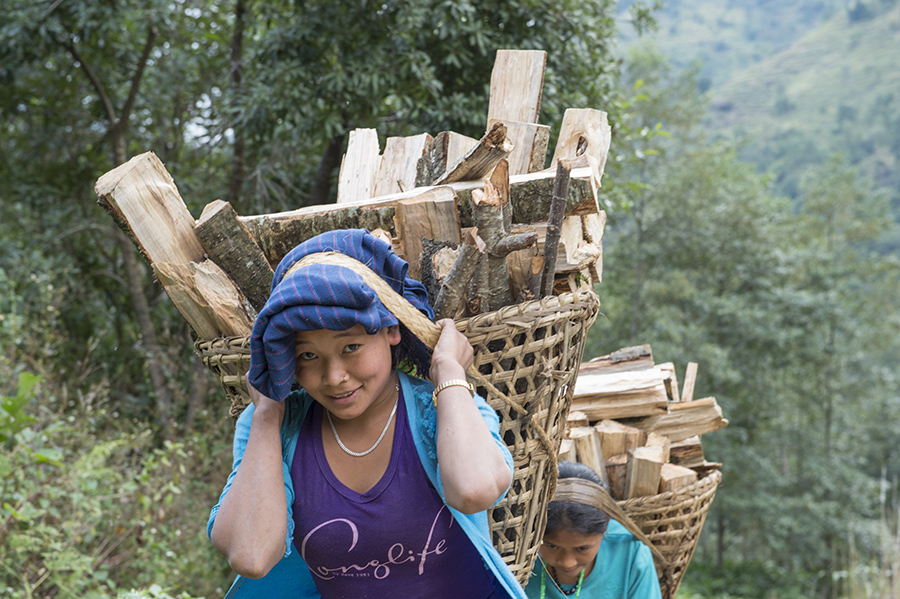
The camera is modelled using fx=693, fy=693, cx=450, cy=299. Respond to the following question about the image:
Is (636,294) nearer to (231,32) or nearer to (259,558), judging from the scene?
(231,32)

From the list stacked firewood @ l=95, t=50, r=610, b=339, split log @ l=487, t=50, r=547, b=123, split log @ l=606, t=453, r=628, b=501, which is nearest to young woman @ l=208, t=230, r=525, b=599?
stacked firewood @ l=95, t=50, r=610, b=339

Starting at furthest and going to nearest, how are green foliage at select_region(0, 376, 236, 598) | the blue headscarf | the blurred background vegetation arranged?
the blurred background vegetation, green foliage at select_region(0, 376, 236, 598), the blue headscarf

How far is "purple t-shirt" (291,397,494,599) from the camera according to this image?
1.36m

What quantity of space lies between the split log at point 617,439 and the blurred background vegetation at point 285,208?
1827 millimetres

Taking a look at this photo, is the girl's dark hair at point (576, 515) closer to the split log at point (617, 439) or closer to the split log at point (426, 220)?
the split log at point (617, 439)

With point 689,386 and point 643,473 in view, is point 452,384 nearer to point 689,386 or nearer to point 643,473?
point 643,473

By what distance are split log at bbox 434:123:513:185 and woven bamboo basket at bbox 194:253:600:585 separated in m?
0.38

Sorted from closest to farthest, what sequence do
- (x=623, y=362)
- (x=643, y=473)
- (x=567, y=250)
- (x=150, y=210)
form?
(x=150, y=210) → (x=567, y=250) → (x=643, y=473) → (x=623, y=362)

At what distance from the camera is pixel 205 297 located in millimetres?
→ 1475

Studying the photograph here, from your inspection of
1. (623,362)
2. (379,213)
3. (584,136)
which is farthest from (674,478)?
(379,213)

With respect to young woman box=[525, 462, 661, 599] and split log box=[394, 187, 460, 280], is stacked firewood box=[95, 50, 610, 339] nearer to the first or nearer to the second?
split log box=[394, 187, 460, 280]

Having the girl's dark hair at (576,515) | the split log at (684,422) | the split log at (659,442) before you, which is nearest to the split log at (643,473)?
the split log at (659,442)

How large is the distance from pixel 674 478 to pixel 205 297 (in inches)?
67.3

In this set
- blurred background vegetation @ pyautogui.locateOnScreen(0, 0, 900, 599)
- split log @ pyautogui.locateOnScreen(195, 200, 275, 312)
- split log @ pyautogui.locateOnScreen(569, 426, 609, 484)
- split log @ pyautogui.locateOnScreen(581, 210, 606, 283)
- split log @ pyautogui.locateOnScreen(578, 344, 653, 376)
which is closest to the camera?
split log @ pyautogui.locateOnScreen(195, 200, 275, 312)
